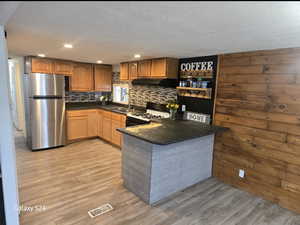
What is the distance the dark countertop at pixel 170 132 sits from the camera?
7.77 ft

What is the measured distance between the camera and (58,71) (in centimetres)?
442

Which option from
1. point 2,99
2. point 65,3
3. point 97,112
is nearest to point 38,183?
point 2,99

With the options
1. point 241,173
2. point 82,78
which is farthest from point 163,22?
point 82,78

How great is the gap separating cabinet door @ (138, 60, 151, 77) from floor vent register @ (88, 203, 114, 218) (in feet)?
8.42

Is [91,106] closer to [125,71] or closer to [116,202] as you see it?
[125,71]

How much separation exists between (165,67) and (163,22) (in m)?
2.00

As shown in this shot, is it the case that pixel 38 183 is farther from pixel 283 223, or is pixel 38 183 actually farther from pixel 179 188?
pixel 283 223

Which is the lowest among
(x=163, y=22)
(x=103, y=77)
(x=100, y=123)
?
(x=100, y=123)

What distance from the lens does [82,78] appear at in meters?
4.91

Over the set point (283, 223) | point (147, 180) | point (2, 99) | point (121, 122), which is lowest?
point (283, 223)

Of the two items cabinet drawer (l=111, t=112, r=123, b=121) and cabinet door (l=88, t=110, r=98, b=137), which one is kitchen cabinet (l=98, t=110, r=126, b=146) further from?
cabinet door (l=88, t=110, r=98, b=137)

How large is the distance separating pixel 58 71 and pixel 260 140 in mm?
4462

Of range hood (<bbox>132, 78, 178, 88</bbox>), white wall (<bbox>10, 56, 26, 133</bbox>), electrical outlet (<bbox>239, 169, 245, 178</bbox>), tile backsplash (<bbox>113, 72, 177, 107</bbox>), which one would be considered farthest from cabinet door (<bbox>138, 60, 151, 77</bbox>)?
white wall (<bbox>10, 56, 26, 133</bbox>)

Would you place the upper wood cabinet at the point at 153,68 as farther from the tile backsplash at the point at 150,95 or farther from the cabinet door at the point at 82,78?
the cabinet door at the point at 82,78
